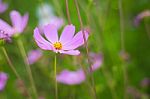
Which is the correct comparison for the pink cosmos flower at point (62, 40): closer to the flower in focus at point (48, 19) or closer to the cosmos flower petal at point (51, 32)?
the cosmos flower petal at point (51, 32)

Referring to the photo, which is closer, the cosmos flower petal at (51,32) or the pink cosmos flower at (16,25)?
the cosmos flower petal at (51,32)

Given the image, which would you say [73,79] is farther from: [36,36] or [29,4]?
[29,4]

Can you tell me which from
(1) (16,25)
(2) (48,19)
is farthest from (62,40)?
(2) (48,19)

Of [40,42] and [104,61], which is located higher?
[40,42]

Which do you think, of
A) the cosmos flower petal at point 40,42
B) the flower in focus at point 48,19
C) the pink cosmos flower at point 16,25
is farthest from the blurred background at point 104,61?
the cosmos flower petal at point 40,42

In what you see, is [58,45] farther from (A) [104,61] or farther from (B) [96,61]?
(A) [104,61]

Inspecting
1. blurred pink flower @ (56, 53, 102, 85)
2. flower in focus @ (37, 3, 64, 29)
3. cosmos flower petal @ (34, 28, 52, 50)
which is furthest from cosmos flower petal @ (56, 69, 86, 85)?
cosmos flower petal @ (34, 28, 52, 50)
